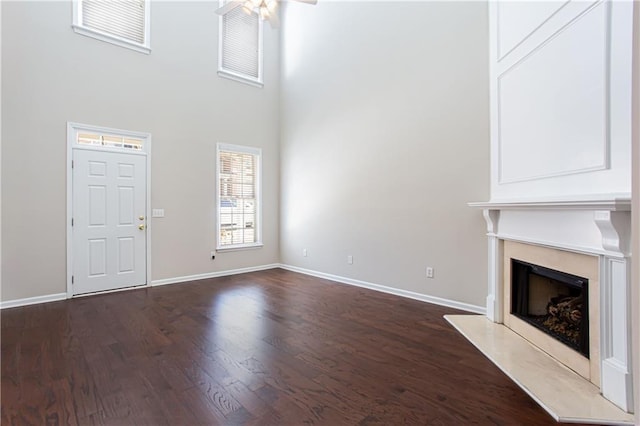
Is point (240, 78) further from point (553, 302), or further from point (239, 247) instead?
point (553, 302)

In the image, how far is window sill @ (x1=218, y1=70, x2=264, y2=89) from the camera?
5.47 meters

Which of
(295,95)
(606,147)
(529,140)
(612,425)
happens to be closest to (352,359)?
(612,425)

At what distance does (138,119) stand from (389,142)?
3.80 metres

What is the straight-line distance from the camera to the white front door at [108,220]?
4.15 metres

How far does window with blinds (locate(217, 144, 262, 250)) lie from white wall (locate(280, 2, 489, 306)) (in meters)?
0.65

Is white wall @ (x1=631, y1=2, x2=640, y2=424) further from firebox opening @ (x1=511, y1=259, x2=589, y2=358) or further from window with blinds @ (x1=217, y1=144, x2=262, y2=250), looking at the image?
window with blinds @ (x1=217, y1=144, x2=262, y2=250)

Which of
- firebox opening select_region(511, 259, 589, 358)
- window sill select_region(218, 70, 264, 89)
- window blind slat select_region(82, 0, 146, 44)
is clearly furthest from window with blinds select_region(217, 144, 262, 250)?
firebox opening select_region(511, 259, 589, 358)

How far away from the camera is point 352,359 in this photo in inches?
94.6

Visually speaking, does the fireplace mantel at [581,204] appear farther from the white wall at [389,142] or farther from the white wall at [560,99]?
the white wall at [389,142]

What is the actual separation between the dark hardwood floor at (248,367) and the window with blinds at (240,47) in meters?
4.28

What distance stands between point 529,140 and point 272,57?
5.19 m

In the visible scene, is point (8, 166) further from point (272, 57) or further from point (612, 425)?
point (612, 425)

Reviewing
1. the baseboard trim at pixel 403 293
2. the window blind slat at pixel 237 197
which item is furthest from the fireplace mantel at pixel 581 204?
the window blind slat at pixel 237 197

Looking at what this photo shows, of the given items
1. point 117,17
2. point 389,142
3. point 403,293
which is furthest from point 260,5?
point 403,293
